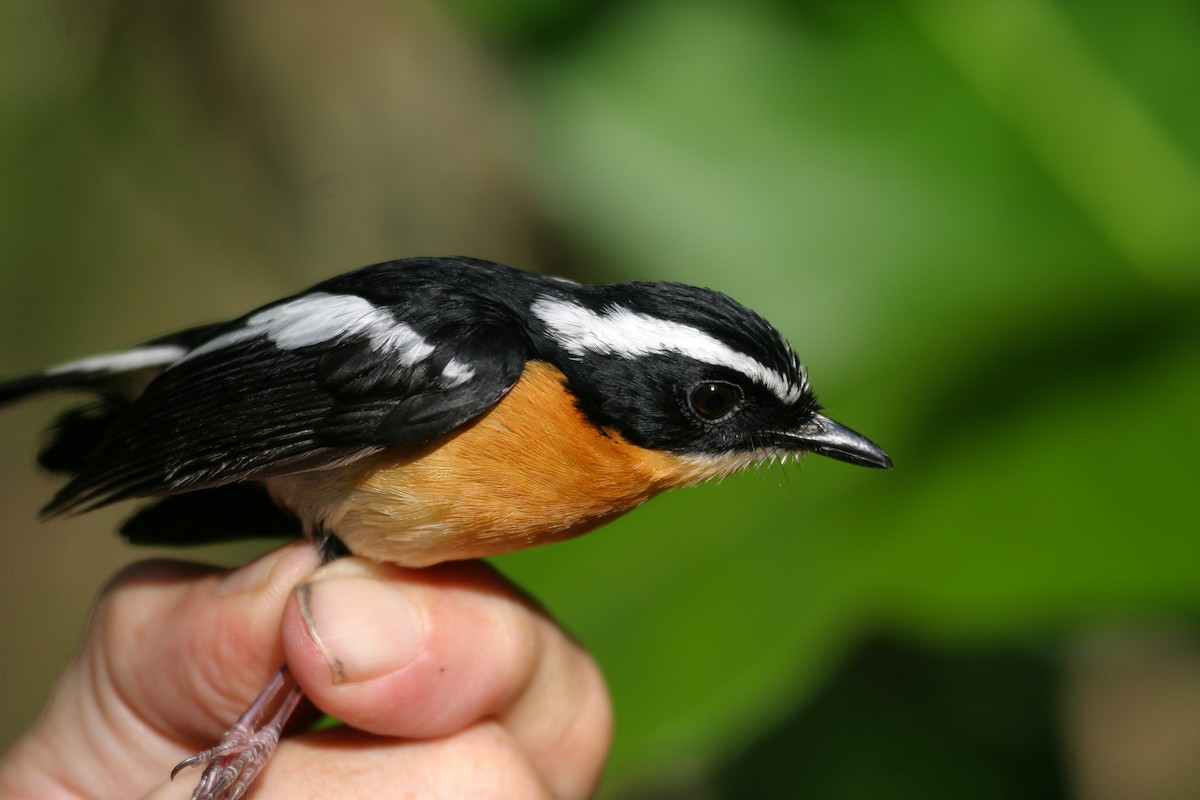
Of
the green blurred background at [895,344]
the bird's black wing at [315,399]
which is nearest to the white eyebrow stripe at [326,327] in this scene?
the bird's black wing at [315,399]

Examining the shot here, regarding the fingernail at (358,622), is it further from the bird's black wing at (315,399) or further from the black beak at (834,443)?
the black beak at (834,443)

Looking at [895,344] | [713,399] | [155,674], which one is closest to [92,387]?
[155,674]

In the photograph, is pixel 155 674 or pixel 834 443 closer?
pixel 834 443

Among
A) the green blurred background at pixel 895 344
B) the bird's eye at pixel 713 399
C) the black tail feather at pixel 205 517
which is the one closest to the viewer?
the bird's eye at pixel 713 399

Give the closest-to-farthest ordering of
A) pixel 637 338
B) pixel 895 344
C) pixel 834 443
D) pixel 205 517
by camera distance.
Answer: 1. pixel 637 338
2. pixel 834 443
3. pixel 205 517
4. pixel 895 344

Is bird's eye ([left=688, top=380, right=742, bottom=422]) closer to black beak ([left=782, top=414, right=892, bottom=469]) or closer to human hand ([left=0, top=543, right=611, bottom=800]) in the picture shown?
black beak ([left=782, top=414, right=892, bottom=469])

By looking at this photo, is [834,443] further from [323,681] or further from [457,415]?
[323,681]

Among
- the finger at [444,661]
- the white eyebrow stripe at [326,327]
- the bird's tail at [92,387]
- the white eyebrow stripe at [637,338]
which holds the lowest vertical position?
the finger at [444,661]

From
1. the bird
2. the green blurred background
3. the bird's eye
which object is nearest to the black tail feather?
the bird
